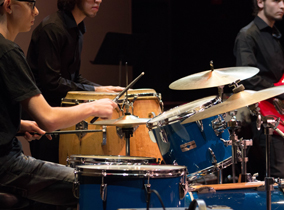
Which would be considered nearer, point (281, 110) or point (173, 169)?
point (173, 169)

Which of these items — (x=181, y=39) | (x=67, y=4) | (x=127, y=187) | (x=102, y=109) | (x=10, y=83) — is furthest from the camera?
(x=181, y=39)

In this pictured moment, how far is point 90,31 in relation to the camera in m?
5.23

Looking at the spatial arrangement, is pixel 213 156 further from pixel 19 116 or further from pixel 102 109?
pixel 19 116

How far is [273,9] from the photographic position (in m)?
3.78

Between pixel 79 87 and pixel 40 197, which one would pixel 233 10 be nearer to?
pixel 79 87

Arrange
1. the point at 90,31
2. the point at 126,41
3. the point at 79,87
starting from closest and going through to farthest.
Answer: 1. the point at 79,87
2. the point at 126,41
3. the point at 90,31

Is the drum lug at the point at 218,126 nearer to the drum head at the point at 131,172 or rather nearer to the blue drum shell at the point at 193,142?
the blue drum shell at the point at 193,142

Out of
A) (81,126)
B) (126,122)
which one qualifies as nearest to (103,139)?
(81,126)

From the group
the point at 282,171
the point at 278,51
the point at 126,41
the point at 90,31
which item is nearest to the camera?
the point at 282,171

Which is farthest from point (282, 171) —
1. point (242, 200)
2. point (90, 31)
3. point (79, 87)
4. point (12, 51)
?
point (90, 31)

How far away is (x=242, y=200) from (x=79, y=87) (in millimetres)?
1607

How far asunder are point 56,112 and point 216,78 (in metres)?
1.09

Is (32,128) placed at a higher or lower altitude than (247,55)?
lower

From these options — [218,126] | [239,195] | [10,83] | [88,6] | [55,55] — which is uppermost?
[88,6]
